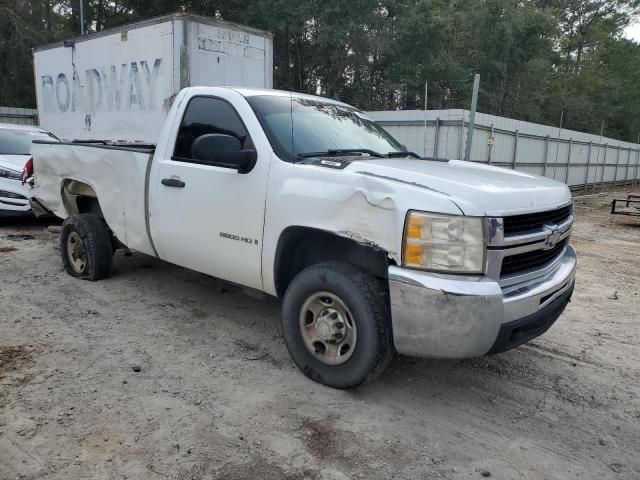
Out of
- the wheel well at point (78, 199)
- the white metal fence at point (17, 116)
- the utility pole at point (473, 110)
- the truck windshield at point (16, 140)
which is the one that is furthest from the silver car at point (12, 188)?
the white metal fence at point (17, 116)

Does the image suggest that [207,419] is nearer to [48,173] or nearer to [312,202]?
[312,202]

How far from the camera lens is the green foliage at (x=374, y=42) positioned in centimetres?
2444

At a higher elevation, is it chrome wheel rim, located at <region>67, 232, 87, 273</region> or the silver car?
the silver car

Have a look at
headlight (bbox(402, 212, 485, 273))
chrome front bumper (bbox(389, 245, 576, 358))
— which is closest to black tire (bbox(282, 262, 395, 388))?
chrome front bumper (bbox(389, 245, 576, 358))

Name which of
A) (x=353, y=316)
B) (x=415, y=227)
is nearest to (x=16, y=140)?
(x=353, y=316)

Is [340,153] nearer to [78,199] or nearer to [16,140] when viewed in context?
[78,199]

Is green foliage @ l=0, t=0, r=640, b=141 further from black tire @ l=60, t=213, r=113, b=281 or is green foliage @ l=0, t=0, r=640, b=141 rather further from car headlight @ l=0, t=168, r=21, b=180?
black tire @ l=60, t=213, r=113, b=281

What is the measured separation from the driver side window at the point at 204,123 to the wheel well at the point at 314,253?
95 centimetres

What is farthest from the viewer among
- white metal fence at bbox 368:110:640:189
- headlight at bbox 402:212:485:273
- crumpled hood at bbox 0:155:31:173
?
white metal fence at bbox 368:110:640:189

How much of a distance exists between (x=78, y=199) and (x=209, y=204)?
2.64 m

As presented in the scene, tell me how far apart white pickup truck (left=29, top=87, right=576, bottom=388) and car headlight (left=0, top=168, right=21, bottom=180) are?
14.0 feet

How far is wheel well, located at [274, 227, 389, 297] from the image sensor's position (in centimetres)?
332

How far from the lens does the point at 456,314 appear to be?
111 inches

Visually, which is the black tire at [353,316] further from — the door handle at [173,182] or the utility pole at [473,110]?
the utility pole at [473,110]
